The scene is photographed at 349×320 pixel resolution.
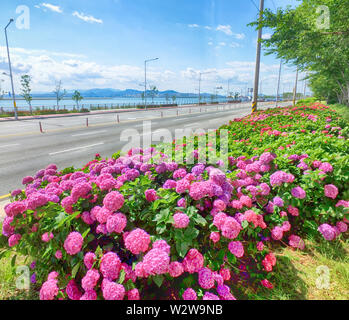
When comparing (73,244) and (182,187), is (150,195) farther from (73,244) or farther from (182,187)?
(73,244)

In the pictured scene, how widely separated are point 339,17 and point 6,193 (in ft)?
44.2

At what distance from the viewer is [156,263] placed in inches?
58.9

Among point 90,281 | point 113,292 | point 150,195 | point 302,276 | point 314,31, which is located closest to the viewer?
point 113,292

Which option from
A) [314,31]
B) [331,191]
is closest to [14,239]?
[331,191]

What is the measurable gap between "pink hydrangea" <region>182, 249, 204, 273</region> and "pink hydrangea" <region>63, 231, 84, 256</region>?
0.88 m

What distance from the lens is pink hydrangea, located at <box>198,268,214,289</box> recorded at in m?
1.73

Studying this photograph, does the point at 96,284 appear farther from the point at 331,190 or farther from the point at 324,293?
the point at 331,190

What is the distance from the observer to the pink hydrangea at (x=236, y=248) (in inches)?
75.8

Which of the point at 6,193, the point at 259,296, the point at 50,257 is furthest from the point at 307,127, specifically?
the point at 6,193

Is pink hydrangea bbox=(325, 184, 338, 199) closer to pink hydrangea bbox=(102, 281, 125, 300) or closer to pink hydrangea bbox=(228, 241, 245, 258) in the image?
pink hydrangea bbox=(228, 241, 245, 258)

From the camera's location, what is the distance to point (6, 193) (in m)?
5.41

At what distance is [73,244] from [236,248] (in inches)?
56.1

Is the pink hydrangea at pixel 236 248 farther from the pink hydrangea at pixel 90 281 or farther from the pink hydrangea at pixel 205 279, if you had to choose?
the pink hydrangea at pixel 90 281

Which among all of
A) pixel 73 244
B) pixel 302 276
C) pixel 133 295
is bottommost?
pixel 302 276
